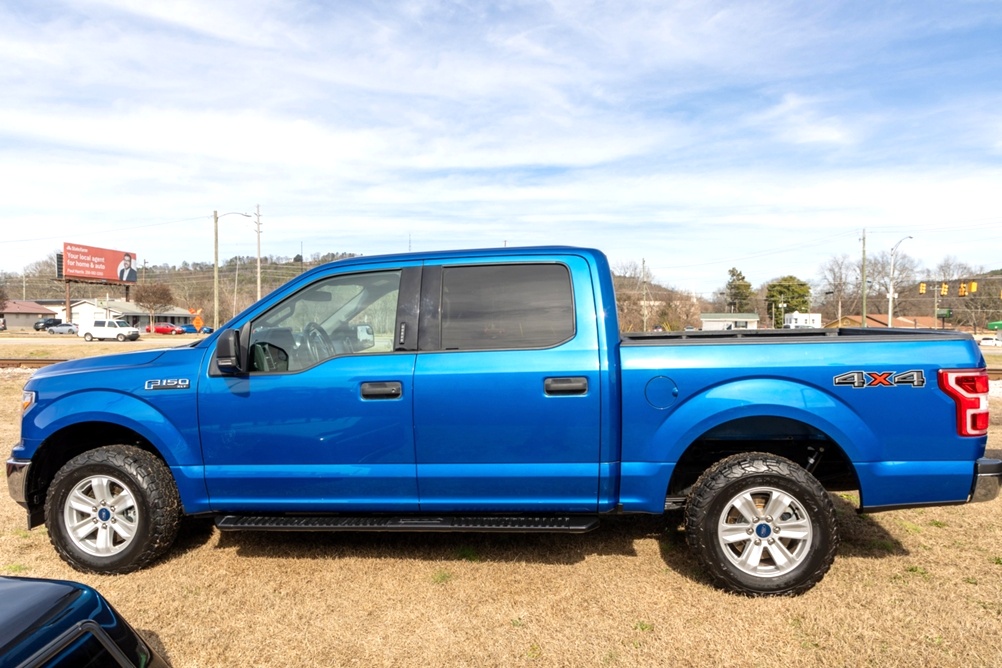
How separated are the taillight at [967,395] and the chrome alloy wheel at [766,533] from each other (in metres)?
0.96

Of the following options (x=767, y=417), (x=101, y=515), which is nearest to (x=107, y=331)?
(x=101, y=515)

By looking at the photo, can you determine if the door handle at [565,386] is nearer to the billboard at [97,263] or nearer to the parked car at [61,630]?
the parked car at [61,630]

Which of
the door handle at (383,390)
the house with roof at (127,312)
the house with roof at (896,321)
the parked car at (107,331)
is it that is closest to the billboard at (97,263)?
the house with roof at (127,312)

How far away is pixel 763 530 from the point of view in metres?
3.80

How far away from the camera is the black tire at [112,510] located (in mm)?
4102

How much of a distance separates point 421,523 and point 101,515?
1.96 meters

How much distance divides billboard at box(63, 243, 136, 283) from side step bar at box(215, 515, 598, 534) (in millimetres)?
76603

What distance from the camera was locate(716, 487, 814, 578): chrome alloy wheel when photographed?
3.78 meters

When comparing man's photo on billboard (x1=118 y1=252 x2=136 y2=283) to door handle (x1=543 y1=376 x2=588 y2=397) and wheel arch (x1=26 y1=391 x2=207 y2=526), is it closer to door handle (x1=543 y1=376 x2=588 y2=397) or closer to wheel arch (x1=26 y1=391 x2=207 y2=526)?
wheel arch (x1=26 y1=391 x2=207 y2=526)

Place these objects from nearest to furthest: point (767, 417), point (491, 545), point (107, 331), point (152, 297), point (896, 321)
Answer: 1. point (767, 417)
2. point (491, 545)
3. point (107, 331)
4. point (152, 297)
5. point (896, 321)

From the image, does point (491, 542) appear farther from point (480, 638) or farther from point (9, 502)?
point (9, 502)

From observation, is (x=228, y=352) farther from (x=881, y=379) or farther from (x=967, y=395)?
(x=967, y=395)

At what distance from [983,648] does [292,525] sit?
3.50 meters

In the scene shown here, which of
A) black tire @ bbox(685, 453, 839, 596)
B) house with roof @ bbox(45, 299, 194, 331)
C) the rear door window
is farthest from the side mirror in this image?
house with roof @ bbox(45, 299, 194, 331)
